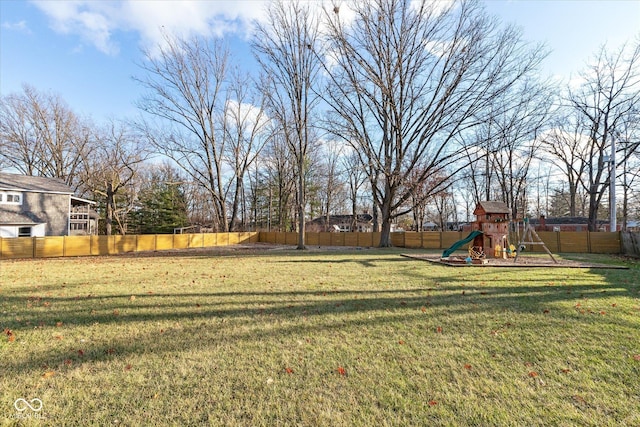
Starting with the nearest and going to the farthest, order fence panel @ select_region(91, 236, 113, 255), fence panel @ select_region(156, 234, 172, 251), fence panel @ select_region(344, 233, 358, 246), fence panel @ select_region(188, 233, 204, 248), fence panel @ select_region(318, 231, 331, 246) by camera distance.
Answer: fence panel @ select_region(91, 236, 113, 255)
fence panel @ select_region(156, 234, 172, 251)
fence panel @ select_region(188, 233, 204, 248)
fence panel @ select_region(344, 233, 358, 246)
fence panel @ select_region(318, 231, 331, 246)

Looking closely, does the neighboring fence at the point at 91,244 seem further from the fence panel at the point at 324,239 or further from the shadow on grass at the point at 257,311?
the shadow on grass at the point at 257,311

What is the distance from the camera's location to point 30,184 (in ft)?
80.7

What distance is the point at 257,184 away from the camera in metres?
47.0

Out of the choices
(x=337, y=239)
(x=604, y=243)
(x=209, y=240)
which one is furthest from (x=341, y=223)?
(x=604, y=243)

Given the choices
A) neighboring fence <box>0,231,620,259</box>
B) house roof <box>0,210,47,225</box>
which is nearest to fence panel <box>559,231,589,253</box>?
neighboring fence <box>0,231,620,259</box>

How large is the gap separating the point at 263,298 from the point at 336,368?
325 cm

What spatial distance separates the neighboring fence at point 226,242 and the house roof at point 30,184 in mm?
8091

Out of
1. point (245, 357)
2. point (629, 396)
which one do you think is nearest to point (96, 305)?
point (245, 357)

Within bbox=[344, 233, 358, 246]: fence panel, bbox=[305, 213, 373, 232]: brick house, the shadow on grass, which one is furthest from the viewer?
bbox=[305, 213, 373, 232]: brick house

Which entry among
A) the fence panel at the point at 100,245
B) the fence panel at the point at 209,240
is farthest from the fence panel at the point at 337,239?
the fence panel at the point at 100,245

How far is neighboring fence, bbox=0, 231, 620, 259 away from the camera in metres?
17.7

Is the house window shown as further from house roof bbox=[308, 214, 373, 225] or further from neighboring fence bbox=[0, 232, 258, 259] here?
house roof bbox=[308, 214, 373, 225]

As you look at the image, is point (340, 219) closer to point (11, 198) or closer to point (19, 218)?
point (19, 218)

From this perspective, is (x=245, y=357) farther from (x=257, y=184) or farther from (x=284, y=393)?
(x=257, y=184)
